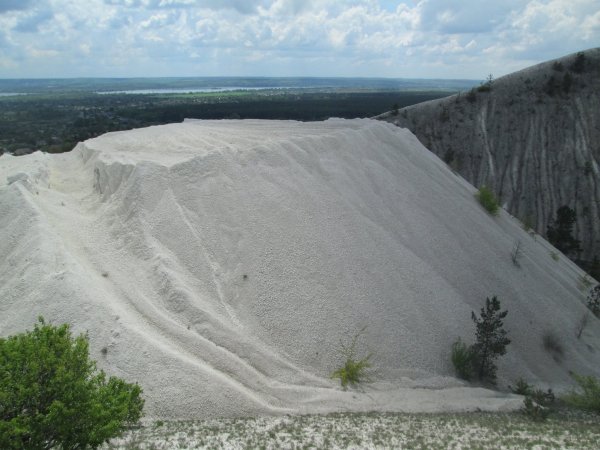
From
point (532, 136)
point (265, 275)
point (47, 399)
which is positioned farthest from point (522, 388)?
point (532, 136)

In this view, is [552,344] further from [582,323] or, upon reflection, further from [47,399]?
[47,399]

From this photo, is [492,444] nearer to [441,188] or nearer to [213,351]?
[213,351]

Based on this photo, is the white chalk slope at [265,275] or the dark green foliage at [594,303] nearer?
the white chalk slope at [265,275]

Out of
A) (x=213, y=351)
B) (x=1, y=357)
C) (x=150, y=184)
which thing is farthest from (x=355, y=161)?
(x=1, y=357)

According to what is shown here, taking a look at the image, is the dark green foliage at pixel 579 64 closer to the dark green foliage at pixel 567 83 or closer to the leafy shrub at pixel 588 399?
the dark green foliage at pixel 567 83

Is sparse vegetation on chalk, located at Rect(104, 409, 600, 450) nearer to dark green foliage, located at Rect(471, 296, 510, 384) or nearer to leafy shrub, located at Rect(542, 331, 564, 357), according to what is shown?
dark green foliage, located at Rect(471, 296, 510, 384)

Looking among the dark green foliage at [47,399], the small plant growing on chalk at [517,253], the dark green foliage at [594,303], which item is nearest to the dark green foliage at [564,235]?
the dark green foliage at [594,303]
